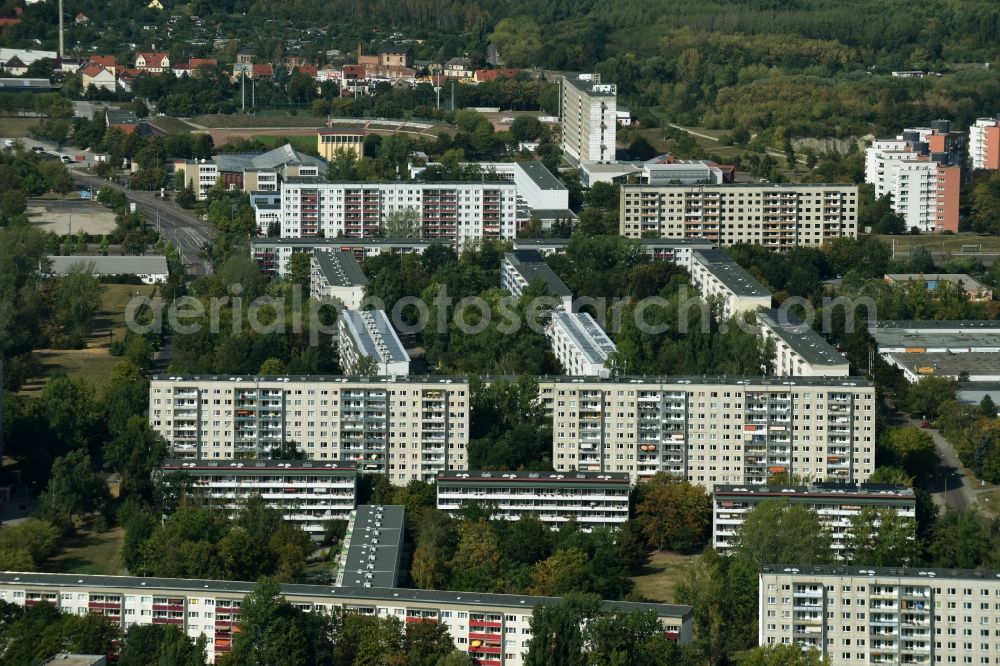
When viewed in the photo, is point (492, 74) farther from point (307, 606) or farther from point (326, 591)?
point (307, 606)

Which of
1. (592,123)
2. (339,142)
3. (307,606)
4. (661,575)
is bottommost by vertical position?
(661,575)

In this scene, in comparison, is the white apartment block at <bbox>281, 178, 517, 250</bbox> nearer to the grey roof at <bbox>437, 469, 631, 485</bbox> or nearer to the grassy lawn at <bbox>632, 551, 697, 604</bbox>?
the grey roof at <bbox>437, 469, 631, 485</bbox>

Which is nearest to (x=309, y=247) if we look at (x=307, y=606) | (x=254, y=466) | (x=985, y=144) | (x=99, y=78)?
(x=254, y=466)

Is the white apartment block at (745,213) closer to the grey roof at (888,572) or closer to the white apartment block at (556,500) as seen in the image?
the white apartment block at (556,500)

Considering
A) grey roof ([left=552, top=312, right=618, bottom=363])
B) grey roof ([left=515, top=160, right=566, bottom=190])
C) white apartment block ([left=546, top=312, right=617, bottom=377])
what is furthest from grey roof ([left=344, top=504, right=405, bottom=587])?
grey roof ([left=515, top=160, right=566, bottom=190])

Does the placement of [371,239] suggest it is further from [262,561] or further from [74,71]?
[74,71]

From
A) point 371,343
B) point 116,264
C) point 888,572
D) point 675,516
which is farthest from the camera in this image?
point 116,264

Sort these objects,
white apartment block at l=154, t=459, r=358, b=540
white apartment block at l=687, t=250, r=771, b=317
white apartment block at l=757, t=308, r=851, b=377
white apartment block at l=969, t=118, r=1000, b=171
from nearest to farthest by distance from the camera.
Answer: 1. white apartment block at l=154, t=459, r=358, b=540
2. white apartment block at l=757, t=308, r=851, b=377
3. white apartment block at l=687, t=250, r=771, b=317
4. white apartment block at l=969, t=118, r=1000, b=171
